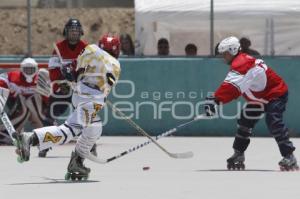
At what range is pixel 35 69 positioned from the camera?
1916cm

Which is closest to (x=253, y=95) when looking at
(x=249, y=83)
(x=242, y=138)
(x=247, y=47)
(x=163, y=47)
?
(x=249, y=83)

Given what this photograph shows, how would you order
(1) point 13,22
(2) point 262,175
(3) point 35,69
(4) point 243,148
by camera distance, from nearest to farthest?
(2) point 262,175 < (4) point 243,148 < (3) point 35,69 < (1) point 13,22

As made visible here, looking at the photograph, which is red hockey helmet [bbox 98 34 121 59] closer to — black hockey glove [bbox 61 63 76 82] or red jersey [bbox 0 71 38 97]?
black hockey glove [bbox 61 63 76 82]

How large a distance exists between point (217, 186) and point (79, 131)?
1645 millimetres

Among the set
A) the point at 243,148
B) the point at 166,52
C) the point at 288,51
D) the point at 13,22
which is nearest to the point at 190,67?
the point at 166,52

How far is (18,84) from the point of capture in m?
18.9

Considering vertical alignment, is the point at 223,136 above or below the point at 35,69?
below

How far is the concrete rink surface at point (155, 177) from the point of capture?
11133 mm

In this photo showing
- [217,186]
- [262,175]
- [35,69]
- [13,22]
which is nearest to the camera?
[217,186]

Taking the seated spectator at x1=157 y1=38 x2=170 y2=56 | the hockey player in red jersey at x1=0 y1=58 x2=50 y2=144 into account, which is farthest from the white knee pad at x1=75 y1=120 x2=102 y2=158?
the seated spectator at x1=157 y1=38 x2=170 y2=56

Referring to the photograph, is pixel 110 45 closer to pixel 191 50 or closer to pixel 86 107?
pixel 86 107

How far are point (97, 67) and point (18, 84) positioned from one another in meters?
6.48

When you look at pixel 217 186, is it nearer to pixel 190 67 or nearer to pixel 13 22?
pixel 190 67

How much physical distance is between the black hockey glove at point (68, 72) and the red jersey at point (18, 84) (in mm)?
2890
